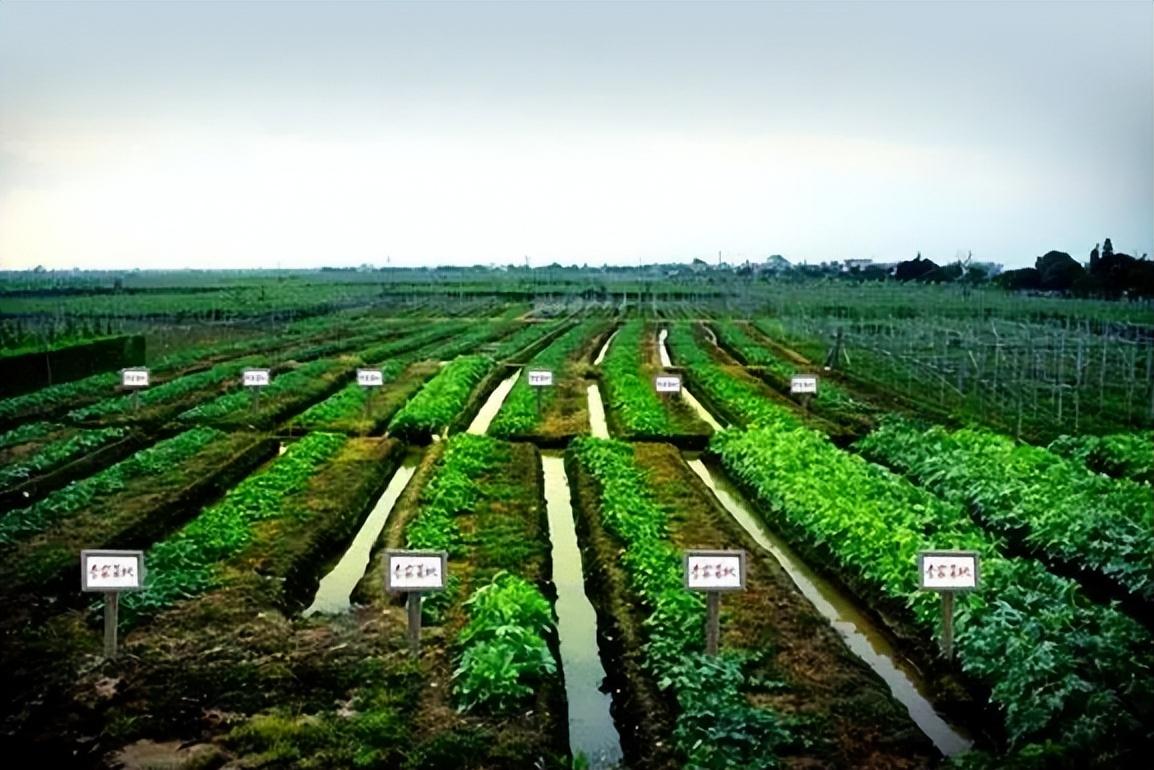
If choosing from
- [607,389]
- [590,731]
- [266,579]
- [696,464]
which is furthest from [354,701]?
[607,389]

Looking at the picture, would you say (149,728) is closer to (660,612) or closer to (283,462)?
(660,612)

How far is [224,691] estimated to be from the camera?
6.15 m

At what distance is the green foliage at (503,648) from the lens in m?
5.91

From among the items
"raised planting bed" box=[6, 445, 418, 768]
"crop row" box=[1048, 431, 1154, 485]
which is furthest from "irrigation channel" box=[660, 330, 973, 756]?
"crop row" box=[1048, 431, 1154, 485]

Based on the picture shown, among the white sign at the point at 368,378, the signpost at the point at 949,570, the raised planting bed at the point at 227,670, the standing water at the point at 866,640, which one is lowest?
the standing water at the point at 866,640

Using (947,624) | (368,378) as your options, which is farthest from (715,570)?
(368,378)

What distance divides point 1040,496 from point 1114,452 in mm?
3262

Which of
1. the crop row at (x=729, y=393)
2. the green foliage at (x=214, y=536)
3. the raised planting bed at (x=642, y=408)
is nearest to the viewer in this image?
the green foliage at (x=214, y=536)

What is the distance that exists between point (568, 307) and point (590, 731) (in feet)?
140

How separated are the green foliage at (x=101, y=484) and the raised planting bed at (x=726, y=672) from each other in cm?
472

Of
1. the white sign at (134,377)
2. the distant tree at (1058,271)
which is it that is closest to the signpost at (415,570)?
the white sign at (134,377)

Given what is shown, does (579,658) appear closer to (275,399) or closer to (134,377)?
(134,377)

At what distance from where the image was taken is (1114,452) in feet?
41.0

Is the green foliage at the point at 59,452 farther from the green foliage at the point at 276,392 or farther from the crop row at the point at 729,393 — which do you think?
the crop row at the point at 729,393
